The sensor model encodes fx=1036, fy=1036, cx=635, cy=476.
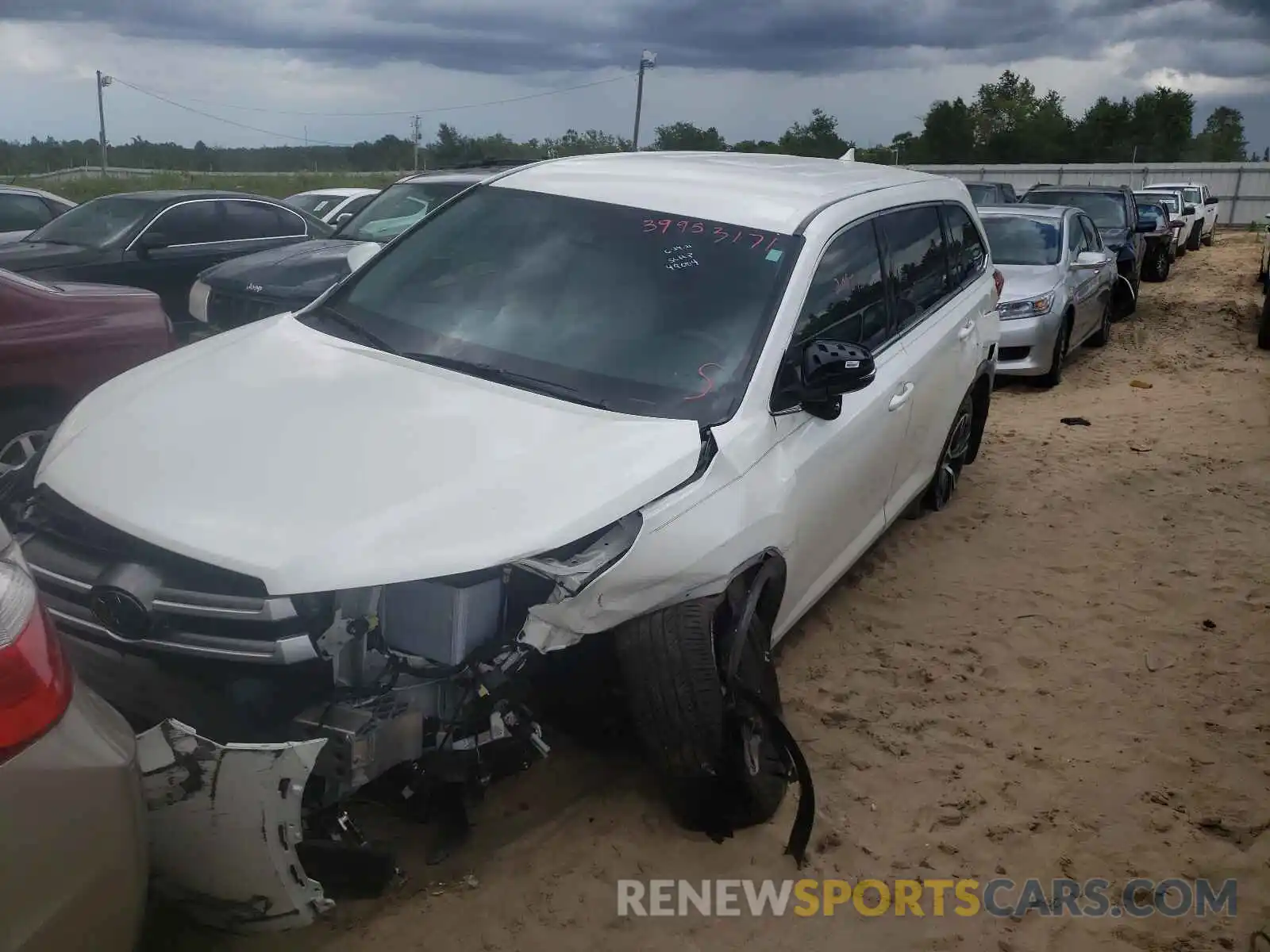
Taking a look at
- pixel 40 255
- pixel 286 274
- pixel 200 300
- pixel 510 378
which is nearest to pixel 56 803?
pixel 510 378

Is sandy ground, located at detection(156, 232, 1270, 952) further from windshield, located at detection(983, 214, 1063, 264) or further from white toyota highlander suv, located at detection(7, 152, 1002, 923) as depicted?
windshield, located at detection(983, 214, 1063, 264)

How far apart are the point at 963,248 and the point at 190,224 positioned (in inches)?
260

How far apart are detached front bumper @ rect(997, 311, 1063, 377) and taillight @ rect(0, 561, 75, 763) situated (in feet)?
29.0

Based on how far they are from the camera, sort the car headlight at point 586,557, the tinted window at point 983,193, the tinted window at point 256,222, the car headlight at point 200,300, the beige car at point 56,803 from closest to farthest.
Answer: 1. the beige car at point 56,803
2. the car headlight at point 586,557
3. the car headlight at point 200,300
4. the tinted window at point 256,222
5. the tinted window at point 983,193

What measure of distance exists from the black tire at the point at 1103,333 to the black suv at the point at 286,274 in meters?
7.22

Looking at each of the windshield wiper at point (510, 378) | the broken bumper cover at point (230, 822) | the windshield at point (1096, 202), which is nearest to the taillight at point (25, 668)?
the broken bumper cover at point (230, 822)

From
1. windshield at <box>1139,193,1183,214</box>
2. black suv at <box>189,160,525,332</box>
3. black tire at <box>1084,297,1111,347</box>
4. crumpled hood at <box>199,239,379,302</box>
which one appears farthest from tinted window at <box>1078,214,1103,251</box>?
windshield at <box>1139,193,1183,214</box>

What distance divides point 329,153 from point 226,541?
6637 centimetres

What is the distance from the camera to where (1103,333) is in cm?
1186

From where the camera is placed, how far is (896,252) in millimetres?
4480

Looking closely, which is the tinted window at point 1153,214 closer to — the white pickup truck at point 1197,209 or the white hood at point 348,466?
the white pickup truck at point 1197,209

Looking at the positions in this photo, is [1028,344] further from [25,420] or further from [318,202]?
[318,202]

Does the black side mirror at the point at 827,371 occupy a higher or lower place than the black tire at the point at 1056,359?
higher

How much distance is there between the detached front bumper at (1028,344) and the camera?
9.41 metres
